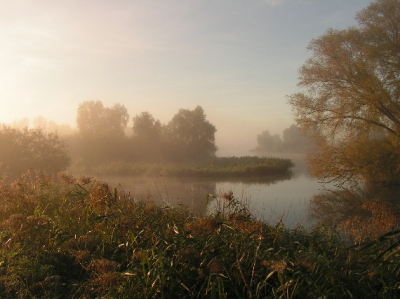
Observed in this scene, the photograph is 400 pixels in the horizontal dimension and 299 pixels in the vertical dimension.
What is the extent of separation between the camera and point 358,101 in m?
15.1

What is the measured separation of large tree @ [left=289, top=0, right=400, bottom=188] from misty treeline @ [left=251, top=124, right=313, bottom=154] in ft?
66.3

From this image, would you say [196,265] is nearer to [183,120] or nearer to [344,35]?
[344,35]

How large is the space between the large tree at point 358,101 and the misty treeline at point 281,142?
66.3 ft

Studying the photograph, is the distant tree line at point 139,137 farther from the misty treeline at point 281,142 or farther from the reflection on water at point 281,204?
the reflection on water at point 281,204

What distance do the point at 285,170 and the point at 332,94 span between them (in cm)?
803

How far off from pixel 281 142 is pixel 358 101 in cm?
2734

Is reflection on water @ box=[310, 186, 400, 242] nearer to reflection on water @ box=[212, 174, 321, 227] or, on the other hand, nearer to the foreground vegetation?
reflection on water @ box=[212, 174, 321, 227]

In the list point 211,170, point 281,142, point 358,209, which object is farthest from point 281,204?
point 281,142

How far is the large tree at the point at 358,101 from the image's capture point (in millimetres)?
14641

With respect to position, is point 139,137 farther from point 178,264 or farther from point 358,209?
point 178,264

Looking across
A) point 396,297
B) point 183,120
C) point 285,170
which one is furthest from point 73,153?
point 396,297

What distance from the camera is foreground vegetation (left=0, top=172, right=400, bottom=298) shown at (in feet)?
8.73

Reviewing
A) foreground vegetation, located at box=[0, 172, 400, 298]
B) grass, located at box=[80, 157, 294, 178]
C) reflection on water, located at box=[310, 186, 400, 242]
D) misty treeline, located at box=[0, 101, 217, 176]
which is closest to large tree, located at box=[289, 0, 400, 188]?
reflection on water, located at box=[310, 186, 400, 242]

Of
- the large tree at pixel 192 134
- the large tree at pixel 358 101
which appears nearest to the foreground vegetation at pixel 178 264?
the large tree at pixel 358 101
